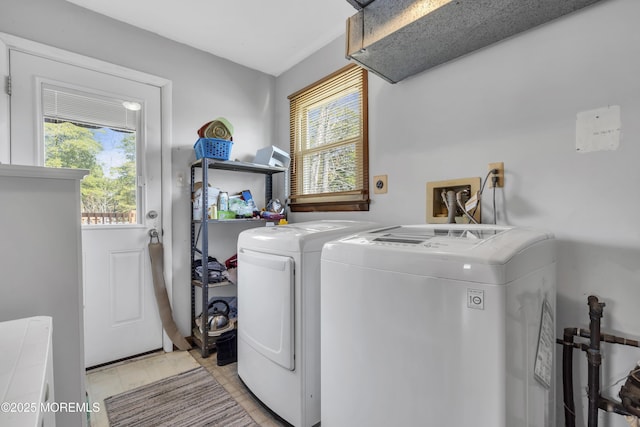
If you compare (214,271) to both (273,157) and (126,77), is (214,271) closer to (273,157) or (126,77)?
(273,157)

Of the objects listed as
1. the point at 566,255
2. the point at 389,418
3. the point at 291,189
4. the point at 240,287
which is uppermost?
the point at 291,189

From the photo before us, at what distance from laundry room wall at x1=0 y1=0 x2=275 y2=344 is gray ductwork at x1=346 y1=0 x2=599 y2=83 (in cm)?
152

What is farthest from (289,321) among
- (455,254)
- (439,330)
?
(455,254)

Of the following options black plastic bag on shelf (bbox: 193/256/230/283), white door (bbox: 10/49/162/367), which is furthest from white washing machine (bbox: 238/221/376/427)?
white door (bbox: 10/49/162/367)

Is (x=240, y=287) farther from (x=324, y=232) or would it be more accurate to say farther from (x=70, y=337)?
(x=70, y=337)

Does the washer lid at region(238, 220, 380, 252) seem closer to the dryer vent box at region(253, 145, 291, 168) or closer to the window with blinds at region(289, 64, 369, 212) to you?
the window with blinds at region(289, 64, 369, 212)

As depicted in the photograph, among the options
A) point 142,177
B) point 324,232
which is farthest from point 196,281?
point 324,232

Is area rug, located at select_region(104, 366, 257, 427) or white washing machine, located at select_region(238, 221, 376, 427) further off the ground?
white washing machine, located at select_region(238, 221, 376, 427)

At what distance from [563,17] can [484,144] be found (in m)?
0.58

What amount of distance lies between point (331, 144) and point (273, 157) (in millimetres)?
550

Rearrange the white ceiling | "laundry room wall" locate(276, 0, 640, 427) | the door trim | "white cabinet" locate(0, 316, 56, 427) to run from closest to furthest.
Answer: "white cabinet" locate(0, 316, 56, 427) → "laundry room wall" locate(276, 0, 640, 427) → the door trim → the white ceiling

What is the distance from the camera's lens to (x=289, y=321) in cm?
141

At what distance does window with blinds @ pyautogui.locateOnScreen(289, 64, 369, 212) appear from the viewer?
2115 millimetres

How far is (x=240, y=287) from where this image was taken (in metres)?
1.77
